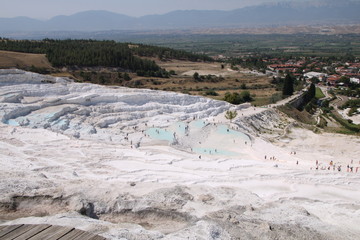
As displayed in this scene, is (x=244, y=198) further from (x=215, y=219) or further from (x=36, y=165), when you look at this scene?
(x=36, y=165)

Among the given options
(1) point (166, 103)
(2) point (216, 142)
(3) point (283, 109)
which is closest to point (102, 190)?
(2) point (216, 142)

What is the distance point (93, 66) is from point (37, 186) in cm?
5294

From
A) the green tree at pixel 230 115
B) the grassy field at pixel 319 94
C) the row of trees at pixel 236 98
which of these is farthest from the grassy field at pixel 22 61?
the grassy field at pixel 319 94

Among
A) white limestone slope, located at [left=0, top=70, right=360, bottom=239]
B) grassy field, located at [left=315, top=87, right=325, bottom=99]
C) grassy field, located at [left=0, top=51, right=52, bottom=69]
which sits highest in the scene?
grassy field, located at [left=0, top=51, right=52, bottom=69]

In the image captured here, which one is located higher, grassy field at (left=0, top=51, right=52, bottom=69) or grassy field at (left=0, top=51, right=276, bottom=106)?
grassy field at (left=0, top=51, right=52, bottom=69)

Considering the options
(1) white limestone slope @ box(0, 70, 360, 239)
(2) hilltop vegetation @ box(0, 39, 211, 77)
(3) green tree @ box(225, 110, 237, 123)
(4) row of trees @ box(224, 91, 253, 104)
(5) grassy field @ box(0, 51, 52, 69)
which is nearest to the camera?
(1) white limestone slope @ box(0, 70, 360, 239)

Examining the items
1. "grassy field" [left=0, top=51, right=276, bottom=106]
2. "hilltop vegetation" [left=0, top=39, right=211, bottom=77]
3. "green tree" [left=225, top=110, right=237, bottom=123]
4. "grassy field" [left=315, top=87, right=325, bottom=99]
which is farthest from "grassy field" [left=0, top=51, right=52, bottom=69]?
"grassy field" [left=315, top=87, right=325, bottom=99]

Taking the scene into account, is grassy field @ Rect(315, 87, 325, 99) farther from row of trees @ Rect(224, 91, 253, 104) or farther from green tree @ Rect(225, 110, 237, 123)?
green tree @ Rect(225, 110, 237, 123)

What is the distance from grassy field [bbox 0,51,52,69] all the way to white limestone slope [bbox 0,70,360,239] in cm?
1577

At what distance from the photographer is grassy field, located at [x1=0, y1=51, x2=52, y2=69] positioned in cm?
5492

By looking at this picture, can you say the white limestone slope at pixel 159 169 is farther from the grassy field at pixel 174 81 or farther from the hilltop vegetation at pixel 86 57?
the hilltop vegetation at pixel 86 57

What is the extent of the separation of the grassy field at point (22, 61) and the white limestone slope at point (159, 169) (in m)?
15.8

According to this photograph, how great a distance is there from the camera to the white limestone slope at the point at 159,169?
1652 centimetres

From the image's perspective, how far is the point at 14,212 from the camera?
15984 millimetres
